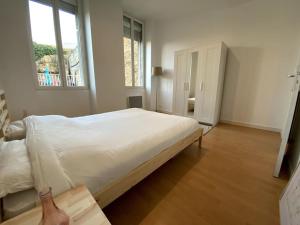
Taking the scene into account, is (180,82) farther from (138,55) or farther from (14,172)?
(14,172)

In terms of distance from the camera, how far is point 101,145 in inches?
48.4

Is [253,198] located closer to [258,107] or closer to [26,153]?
[26,153]

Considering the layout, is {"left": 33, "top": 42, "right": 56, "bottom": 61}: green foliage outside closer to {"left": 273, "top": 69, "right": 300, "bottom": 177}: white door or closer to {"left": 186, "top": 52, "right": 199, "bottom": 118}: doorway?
{"left": 186, "top": 52, "right": 199, "bottom": 118}: doorway

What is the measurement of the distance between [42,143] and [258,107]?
13.9 ft

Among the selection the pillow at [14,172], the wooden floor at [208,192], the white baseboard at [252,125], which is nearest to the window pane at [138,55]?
the white baseboard at [252,125]

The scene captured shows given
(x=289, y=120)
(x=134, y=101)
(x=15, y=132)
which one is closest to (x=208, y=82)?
(x=289, y=120)

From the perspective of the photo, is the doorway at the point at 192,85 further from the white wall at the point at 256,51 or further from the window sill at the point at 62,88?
the window sill at the point at 62,88

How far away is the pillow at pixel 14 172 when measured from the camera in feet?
2.54

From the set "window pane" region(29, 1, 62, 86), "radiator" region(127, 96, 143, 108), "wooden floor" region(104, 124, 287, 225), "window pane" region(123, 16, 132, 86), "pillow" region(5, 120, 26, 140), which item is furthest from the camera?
"radiator" region(127, 96, 143, 108)

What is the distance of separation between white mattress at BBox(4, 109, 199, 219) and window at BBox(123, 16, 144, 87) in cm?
302

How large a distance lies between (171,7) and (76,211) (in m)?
4.57

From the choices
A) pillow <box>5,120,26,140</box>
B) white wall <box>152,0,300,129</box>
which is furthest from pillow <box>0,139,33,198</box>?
white wall <box>152,0,300,129</box>

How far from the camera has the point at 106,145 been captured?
1250 mm

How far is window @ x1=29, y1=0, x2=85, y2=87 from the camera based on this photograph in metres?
2.69
